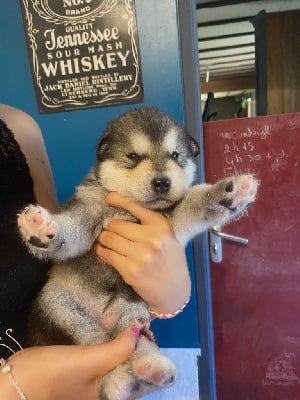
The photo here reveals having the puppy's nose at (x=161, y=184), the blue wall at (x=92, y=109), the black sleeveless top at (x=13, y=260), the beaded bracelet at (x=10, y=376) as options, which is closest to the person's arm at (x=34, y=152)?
the black sleeveless top at (x=13, y=260)

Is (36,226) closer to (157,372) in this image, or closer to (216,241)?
(157,372)

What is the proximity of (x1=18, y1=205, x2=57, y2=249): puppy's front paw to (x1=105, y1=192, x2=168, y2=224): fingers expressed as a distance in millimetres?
282

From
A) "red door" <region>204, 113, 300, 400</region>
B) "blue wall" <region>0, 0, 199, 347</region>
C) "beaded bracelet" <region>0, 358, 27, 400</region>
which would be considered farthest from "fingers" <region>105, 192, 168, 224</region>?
"red door" <region>204, 113, 300, 400</region>

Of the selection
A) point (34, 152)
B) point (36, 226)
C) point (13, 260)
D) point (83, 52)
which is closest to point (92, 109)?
point (83, 52)

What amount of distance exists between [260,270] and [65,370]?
1618 mm

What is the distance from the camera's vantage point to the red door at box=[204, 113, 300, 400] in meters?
2.13

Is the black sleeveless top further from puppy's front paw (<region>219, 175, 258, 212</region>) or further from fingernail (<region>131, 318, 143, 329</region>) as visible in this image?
puppy's front paw (<region>219, 175, 258, 212</region>)

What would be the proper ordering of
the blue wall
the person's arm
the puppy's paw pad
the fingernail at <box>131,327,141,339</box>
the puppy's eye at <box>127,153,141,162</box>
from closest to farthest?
1. the puppy's paw pad
2. the fingernail at <box>131,327,141,339</box>
3. the puppy's eye at <box>127,153,141,162</box>
4. the person's arm
5. the blue wall

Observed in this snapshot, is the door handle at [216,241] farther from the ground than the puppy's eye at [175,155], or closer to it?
closer to it

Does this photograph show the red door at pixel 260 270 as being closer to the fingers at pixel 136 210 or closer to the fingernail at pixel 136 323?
the fingers at pixel 136 210

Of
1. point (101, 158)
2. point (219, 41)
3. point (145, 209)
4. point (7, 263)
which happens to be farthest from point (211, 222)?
point (219, 41)

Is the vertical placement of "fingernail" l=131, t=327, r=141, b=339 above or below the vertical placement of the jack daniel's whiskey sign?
below

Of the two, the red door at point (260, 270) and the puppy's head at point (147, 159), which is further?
the red door at point (260, 270)

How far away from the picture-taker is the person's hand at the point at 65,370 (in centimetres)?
93
